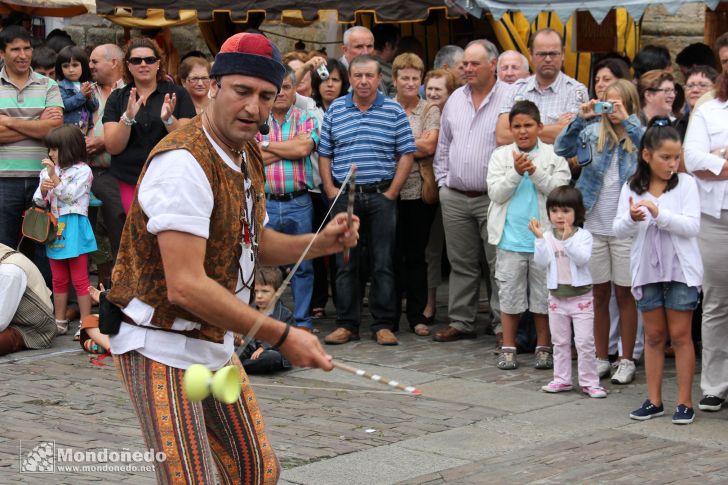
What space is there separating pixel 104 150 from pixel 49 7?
5.91 meters

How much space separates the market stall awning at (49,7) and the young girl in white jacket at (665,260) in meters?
10.0

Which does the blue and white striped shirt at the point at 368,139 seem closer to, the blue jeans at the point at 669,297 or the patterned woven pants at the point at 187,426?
the blue jeans at the point at 669,297

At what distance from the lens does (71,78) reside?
1048 cm

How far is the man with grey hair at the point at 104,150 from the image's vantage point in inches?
376

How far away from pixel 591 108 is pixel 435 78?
2386mm

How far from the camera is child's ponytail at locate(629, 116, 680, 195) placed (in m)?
6.77

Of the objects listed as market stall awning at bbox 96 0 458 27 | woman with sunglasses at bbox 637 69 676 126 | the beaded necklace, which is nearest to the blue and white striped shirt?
woman with sunglasses at bbox 637 69 676 126

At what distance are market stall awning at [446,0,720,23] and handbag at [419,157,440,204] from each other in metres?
1.70

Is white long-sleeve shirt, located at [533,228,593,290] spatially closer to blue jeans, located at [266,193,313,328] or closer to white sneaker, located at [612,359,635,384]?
white sneaker, located at [612,359,635,384]

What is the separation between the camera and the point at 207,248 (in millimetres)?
3727

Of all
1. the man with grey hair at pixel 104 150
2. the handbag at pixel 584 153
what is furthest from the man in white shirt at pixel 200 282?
the man with grey hair at pixel 104 150

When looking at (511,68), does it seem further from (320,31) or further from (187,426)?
(320,31)

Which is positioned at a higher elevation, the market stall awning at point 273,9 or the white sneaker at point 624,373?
the market stall awning at point 273,9

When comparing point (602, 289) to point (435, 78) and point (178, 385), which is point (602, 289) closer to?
point (435, 78)
